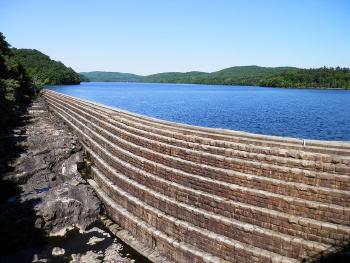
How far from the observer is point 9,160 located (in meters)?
22.2

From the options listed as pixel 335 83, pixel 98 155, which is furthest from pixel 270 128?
pixel 335 83

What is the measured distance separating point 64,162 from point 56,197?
6.64m

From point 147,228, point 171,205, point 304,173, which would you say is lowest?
point 147,228

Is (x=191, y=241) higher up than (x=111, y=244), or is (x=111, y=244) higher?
(x=191, y=241)

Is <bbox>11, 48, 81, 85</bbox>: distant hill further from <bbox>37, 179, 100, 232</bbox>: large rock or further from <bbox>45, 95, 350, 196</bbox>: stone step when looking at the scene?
<bbox>45, 95, 350, 196</bbox>: stone step

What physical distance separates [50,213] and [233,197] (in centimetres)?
845

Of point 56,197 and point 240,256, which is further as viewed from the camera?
point 56,197

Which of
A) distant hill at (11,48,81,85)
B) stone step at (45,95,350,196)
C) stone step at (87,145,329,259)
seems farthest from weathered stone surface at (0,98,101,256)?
distant hill at (11,48,81,85)

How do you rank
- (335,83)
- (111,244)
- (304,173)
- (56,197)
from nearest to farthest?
(304,173), (111,244), (56,197), (335,83)

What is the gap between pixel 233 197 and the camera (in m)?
10.8

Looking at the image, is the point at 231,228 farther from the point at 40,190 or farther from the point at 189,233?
the point at 40,190

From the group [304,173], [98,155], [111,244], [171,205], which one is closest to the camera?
[304,173]

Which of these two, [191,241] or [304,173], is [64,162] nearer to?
[191,241]

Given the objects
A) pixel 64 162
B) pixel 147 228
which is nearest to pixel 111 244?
pixel 147 228
